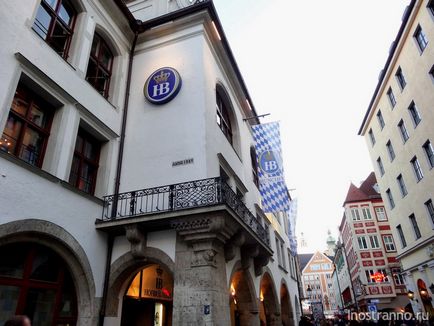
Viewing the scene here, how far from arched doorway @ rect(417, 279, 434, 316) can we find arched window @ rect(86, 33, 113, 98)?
73.8 feet

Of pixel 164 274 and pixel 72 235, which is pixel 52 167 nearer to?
pixel 72 235

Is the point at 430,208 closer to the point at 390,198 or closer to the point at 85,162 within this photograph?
the point at 390,198

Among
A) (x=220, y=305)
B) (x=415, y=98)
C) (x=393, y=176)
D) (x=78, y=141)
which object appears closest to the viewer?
(x=220, y=305)

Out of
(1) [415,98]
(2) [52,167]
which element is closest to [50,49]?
(2) [52,167]

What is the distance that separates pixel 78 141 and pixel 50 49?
2653 mm

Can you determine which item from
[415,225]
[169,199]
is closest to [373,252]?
[415,225]

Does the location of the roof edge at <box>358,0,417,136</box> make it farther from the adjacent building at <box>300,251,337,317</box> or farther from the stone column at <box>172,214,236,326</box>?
the adjacent building at <box>300,251,337,317</box>

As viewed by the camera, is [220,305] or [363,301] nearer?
[220,305]

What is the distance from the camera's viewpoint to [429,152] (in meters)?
19.3

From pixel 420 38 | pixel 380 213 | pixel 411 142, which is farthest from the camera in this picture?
pixel 380 213

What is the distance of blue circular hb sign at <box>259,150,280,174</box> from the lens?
1390 cm

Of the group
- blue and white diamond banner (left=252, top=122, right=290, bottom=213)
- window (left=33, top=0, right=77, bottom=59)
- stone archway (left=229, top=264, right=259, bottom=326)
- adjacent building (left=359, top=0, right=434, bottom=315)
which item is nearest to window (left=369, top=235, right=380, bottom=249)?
adjacent building (left=359, top=0, right=434, bottom=315)

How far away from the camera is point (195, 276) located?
26.3ft

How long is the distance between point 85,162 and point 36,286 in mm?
3786
